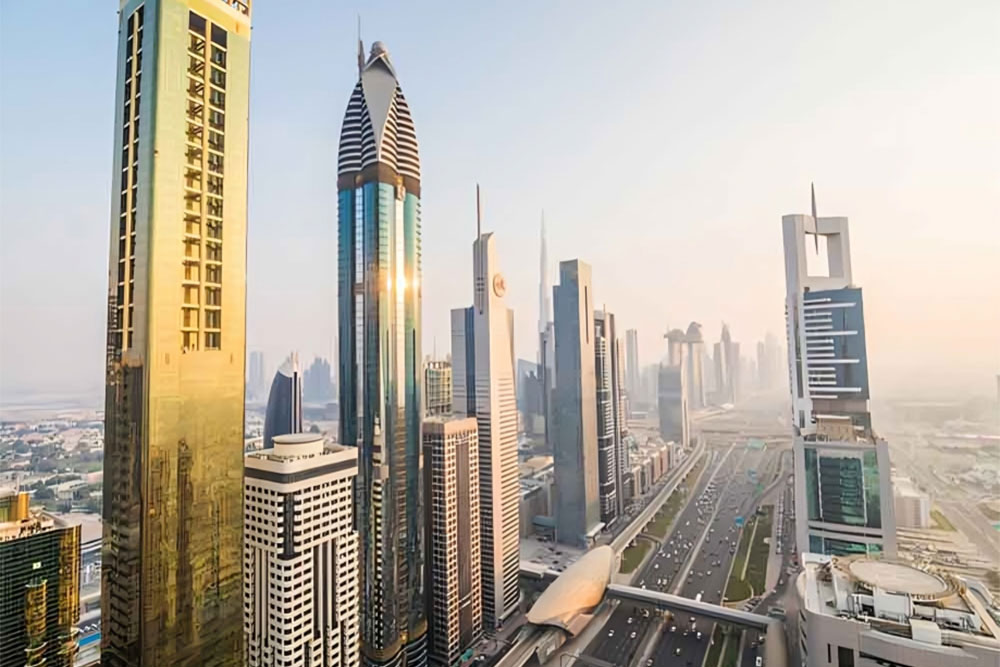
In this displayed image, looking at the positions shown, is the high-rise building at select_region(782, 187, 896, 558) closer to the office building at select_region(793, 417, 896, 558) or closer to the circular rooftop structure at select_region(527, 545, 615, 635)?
the office building at select_region(793, 417, 896, 558)

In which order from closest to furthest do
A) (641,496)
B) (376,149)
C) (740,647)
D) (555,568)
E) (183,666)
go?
(183,666) < (740,647) < (376,149) < (555,568) < (641,496)

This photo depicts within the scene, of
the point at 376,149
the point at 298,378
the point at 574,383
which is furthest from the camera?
the point at 574,383

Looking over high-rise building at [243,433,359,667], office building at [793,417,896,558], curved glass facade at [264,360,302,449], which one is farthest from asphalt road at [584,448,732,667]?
curved glass facade at [264,360,302,449]

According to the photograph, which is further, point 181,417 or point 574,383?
point 574,383

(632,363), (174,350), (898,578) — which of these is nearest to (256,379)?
(174,350)

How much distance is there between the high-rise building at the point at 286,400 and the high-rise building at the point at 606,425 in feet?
39.9

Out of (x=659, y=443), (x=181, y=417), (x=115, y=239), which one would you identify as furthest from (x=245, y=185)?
(x=659, y=443)

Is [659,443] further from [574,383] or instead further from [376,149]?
[376,149]

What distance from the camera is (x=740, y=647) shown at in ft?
38.8

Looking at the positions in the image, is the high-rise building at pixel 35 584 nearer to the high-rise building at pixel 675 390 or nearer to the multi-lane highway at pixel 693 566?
the multi-lane highway at pixel 693 566

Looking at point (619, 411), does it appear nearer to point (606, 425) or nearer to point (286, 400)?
point (606, 425)

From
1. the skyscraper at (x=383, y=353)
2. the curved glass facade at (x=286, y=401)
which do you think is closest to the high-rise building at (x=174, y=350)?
the skyscraper at (x=383, y=353)

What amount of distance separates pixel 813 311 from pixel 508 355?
31.1 feet

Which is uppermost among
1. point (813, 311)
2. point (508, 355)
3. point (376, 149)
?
point (376, 149)
